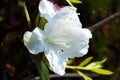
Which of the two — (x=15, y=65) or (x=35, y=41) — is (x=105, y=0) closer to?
(x=15, y=65)

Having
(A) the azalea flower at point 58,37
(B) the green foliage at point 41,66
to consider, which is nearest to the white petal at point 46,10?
(A) the azalea flower at point 58,37

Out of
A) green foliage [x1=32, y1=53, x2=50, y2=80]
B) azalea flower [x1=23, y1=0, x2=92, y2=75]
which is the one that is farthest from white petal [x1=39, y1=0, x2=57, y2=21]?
green foliage [x1=32, y1=53, x2=50, y2=80]

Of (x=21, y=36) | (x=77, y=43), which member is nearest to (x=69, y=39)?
(x=77, y=43)

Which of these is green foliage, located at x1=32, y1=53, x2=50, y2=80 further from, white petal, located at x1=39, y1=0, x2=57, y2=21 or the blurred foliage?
white petal, located at x1=39, y1=0, x2=57, y2=21

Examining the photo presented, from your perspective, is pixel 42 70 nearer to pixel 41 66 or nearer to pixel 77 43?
pixel 41 66

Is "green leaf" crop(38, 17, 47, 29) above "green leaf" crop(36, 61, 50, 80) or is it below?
above

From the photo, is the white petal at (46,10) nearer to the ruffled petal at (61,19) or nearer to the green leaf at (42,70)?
the ruffled petal at (61,19)

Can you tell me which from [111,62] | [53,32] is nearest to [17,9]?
[111,62]
